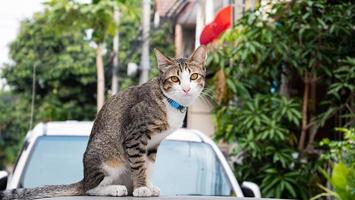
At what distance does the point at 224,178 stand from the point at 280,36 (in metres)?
3.37

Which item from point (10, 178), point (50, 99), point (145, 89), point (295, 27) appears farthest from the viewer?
point (50, 99)

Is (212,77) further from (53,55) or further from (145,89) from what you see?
(53,55)

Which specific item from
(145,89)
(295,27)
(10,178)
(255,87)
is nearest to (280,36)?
(295,27)

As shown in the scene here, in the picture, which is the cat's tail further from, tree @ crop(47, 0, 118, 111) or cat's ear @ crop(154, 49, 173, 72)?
tree @ crop(47, 0, 118, 111)

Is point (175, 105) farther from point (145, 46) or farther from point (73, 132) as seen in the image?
point (145, 46)

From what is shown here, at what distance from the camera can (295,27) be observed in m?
7.91

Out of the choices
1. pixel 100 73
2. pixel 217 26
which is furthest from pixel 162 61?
pixel 100 73

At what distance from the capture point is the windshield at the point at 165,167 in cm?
477

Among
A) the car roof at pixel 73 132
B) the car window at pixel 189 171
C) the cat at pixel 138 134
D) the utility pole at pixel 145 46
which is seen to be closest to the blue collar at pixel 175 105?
the cat at pixel 138 134

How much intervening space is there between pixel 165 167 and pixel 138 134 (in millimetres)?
1609

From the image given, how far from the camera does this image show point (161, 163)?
4910 millimetres

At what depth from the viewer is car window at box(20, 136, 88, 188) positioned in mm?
4789

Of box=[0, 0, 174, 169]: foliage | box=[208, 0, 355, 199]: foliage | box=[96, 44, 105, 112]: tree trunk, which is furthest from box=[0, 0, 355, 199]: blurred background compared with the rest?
box=[0, 0, 174, 169]: foliage

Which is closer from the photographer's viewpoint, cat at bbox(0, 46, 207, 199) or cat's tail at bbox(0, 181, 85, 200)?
cat's tail at bbox(0, 181, 85, 200)
